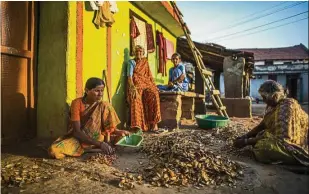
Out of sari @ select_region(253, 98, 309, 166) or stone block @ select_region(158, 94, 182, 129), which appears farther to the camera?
stone block @ select_region(158, 94, 182, 129)

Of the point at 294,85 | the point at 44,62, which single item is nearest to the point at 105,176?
the point at 44,62

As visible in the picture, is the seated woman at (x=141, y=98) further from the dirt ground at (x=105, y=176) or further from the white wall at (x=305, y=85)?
the white wall at (x=305, y=85)

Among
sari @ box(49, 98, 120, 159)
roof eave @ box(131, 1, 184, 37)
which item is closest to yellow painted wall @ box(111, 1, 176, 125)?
roof eave @ box(131, 1, 184, 37)

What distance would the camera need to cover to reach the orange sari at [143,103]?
4.80 m

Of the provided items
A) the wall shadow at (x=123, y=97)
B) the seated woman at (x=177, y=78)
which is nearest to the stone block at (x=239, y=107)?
the seated woman at (x=177, y=78)

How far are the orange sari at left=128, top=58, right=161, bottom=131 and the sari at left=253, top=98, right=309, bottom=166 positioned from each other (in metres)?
2.35

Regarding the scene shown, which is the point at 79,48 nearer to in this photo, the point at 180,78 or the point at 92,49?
the point at 92,49

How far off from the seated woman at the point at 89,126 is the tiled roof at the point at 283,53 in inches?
1272

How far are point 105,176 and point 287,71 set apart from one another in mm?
30398

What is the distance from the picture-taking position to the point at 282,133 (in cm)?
295

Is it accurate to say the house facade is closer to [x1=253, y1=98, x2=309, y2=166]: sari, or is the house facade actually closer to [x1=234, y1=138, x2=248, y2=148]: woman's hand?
[x1=234, y1=138, x2=248, y2=148]: woman's hand

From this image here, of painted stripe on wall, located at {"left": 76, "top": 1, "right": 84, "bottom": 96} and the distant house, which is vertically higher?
the distant house

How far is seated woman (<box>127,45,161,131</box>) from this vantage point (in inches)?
189

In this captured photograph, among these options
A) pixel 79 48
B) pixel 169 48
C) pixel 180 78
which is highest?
pixel 169 48
